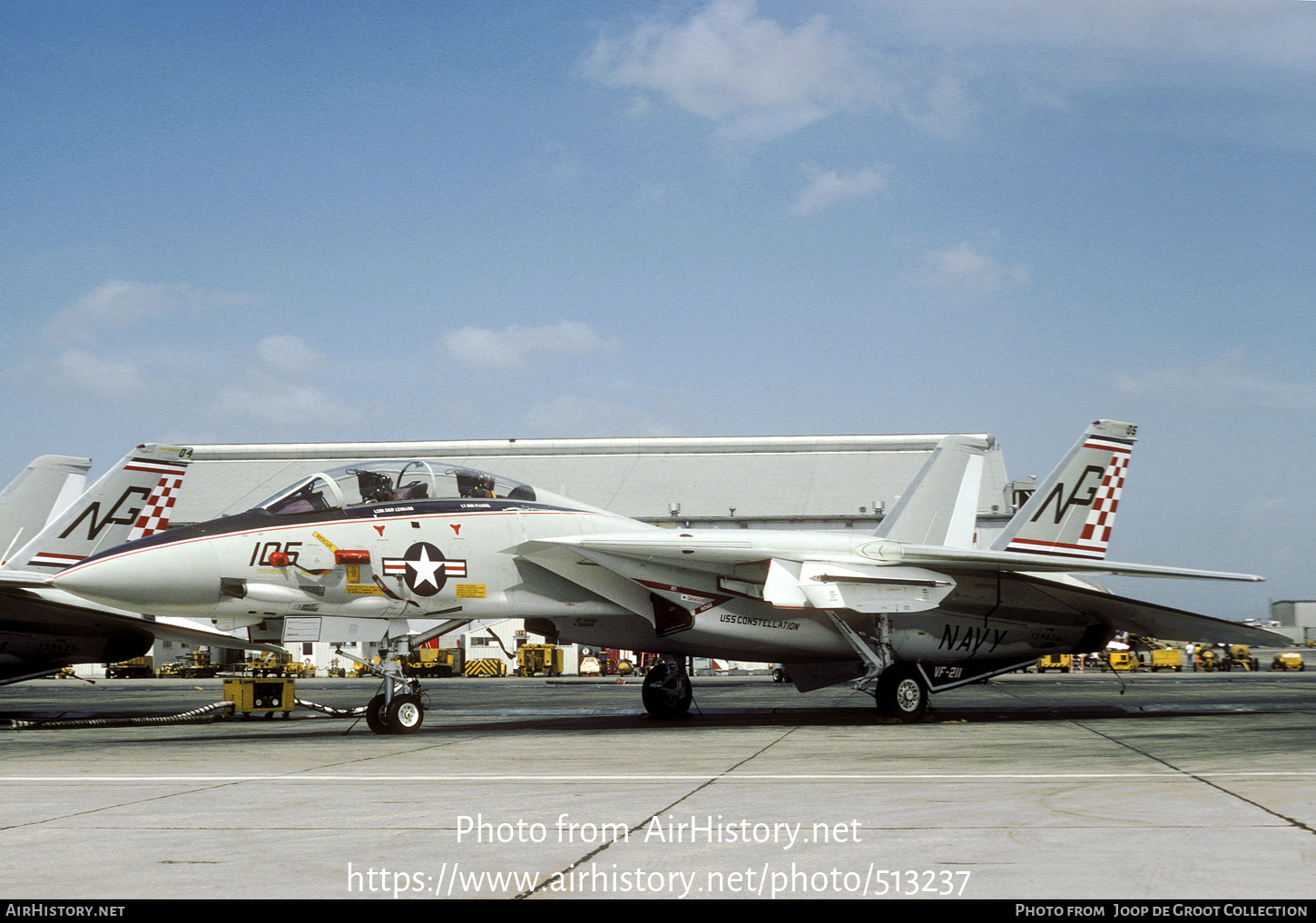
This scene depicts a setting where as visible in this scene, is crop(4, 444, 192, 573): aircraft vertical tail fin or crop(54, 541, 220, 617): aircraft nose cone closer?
crop(54, 541, 220, 617): aircraft nose cone

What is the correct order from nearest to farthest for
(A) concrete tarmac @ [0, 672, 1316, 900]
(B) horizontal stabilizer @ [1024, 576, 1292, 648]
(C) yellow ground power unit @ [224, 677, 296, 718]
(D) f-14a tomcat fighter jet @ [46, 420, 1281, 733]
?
(A) concrete tarmac @ [0, 672, 1316, 900], (D) f-14a tomcat fighter jet @ [46, 420, 1281, 733], (B) horizontal stabilizer @ [1024, 576, 1292, 648], (C) yellow ground power unit @ [224, 677, 296, 718]

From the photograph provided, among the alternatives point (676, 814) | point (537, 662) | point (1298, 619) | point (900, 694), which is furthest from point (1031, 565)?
point (1298, 619)

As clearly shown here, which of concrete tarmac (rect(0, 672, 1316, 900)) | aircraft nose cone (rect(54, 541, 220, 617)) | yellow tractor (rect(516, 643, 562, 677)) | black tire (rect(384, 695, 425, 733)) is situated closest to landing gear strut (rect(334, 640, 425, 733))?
black tire (rect(384, 695, 425, 733))

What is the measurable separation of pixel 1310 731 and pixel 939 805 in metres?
7.60

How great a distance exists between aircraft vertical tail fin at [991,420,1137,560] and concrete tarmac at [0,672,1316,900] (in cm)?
430

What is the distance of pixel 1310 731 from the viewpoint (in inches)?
465

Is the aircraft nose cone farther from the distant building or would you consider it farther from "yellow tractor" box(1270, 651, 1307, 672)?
the distant building

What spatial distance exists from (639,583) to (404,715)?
310cm

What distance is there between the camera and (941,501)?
18297mm

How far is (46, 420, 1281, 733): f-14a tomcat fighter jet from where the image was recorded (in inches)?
475

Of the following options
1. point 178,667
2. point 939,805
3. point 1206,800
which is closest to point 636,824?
point 939,805

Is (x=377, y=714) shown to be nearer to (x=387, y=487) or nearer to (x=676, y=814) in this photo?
(x=387, y=487)

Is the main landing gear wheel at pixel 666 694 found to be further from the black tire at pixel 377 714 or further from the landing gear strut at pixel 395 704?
the black tire at pixel 377 714
